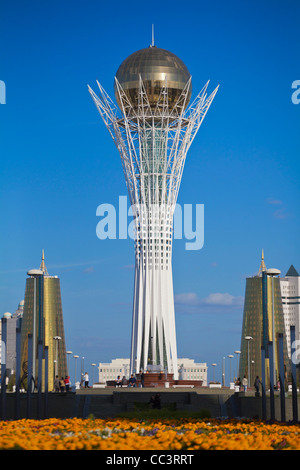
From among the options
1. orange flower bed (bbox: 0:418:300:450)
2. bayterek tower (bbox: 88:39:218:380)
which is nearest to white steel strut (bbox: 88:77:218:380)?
bayterek tower (bbox: 88:39:218:380)

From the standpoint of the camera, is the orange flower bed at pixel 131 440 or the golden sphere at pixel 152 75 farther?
the golden sphere at pixel 152 75

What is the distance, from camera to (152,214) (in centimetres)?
7738

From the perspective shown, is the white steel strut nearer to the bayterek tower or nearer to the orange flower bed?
the bayterek tower

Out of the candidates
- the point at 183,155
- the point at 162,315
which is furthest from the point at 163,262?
the point at 183,155

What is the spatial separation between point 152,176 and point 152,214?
11.0ft

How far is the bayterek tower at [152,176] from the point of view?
77125mm

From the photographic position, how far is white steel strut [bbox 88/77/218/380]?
77125 mm

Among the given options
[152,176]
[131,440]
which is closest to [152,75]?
[152,176]

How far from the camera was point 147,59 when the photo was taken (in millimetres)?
79188

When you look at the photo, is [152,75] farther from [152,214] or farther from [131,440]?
[131,440]

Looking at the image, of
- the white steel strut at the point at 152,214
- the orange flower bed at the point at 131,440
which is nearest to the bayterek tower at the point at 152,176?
the white steel strut at the point at 152,214

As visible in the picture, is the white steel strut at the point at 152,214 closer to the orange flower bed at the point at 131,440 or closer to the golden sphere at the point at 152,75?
the golden sphere at the point at 152,75
